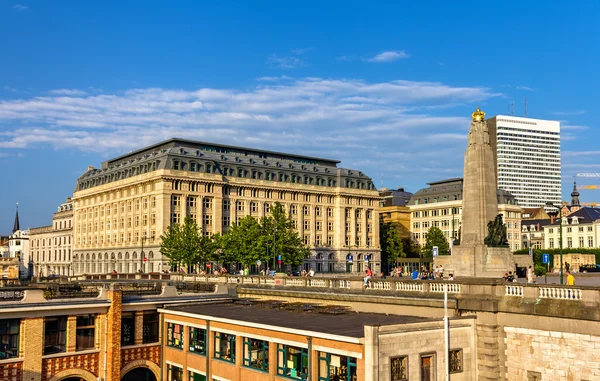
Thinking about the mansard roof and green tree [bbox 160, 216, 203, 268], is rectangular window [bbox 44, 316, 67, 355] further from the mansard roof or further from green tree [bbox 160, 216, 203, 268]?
the mansard roof

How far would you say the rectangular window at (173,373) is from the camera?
1485 inches

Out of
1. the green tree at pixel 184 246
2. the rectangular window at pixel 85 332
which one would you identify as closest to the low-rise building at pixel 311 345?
the rectangular window at pixel 85 332

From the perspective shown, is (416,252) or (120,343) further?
(416,252)

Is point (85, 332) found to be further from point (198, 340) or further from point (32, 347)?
point (198, 340)

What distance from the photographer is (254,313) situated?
34.6 metres

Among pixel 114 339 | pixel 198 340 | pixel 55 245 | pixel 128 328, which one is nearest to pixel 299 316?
pixel 198 340

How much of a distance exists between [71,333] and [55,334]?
904 mm

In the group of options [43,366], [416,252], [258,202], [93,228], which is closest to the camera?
[43,366]

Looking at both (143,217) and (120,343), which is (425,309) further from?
(143,217)

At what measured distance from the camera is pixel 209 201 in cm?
12206

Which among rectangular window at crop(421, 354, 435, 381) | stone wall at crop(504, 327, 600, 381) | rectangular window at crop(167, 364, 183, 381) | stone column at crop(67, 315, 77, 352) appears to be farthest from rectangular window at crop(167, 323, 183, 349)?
stone wall at crop(504, 327, 600, 381)

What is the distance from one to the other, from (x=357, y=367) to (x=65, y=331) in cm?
1899

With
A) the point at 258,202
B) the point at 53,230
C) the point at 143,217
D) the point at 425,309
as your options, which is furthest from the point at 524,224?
the point at 425,309

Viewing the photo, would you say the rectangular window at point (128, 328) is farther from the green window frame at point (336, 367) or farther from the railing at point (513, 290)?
the railing at point (513, 290)
